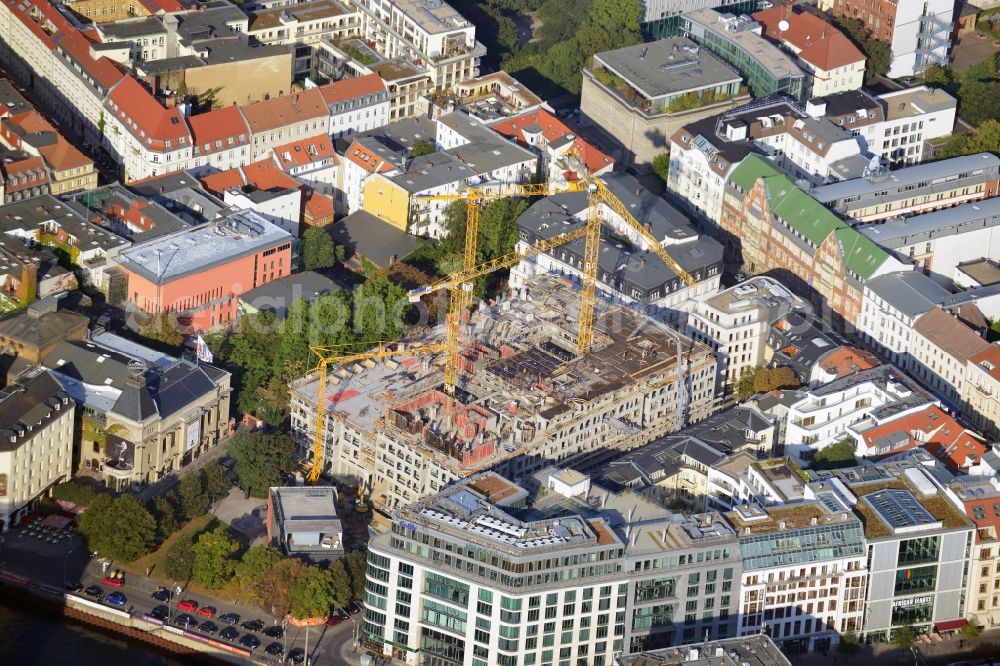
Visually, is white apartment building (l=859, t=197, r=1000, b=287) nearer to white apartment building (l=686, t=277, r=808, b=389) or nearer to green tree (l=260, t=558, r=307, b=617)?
white apartment building (l=686, t=277, r=808, b=389)

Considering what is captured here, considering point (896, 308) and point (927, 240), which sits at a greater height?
point (927, 240)

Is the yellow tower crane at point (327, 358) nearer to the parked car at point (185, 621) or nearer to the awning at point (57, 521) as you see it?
the parked car at point (185, 621)

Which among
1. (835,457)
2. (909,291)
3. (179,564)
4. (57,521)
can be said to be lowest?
(57,521)

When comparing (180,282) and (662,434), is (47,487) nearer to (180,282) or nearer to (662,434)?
(180,282)

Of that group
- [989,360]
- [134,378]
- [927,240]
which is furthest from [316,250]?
[989,360]

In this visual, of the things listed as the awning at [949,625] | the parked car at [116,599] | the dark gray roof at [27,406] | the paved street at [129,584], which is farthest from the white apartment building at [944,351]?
the dark gray roof at [27,406]

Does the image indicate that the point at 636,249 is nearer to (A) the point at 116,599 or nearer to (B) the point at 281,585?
(B) the point at 281,585
